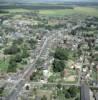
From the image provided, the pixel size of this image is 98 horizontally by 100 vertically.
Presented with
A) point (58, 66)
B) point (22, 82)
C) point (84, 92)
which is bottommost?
point (22, 82)

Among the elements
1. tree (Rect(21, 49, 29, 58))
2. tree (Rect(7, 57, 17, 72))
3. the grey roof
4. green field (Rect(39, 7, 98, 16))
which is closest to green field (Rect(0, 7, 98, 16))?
green field (Rect(39, 7, 98, 16))

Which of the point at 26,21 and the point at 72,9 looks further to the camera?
the point at 72,9

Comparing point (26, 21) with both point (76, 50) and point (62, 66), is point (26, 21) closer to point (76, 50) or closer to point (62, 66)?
point (76, 50)

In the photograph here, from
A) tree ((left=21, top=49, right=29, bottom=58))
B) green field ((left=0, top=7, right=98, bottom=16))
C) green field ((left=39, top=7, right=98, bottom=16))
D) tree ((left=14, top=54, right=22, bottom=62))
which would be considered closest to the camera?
tree ((left=14, top=54, right=22, bottom=62))

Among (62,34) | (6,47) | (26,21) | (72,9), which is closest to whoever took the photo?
(6,47)

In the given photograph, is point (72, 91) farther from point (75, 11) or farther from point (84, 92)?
point (75, 11)

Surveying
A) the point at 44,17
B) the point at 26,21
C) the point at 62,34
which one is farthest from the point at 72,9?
the point at 62,34

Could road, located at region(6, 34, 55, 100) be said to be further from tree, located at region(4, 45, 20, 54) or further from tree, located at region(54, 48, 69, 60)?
tree, located at region(4, 45, 20, 54)

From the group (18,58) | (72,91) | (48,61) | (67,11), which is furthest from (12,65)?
(67,11)

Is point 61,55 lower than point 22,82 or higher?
higher

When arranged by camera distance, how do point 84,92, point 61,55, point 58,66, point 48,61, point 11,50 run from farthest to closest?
point 11,50
point 61,55
point 48,61
point 58,66
point 84,92

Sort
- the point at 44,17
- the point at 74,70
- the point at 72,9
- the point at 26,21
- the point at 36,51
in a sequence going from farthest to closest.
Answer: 1. the point at 72,9
2. the point at 44,17
3. the point at 26,21
4. the point at 36,51
5. the point at 74,70
